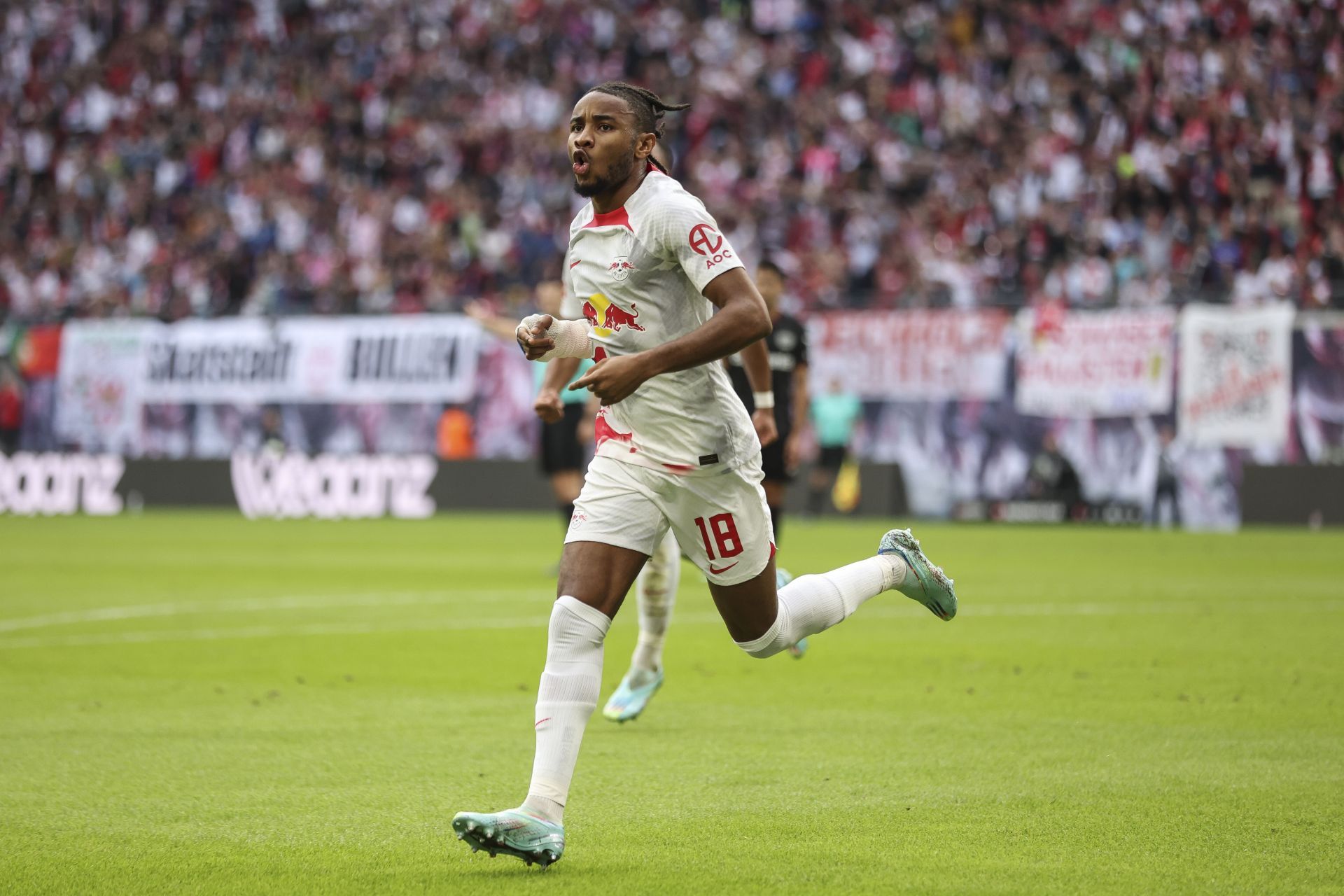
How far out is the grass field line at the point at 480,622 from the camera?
36.7 feet

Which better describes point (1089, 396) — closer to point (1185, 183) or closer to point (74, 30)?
point (1185, 183)

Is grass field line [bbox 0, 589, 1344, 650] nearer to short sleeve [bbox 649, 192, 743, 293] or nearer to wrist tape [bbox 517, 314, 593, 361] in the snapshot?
wrist tape [bbox 517, 314, 593, 361]

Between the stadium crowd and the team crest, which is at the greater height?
the stadium crowd

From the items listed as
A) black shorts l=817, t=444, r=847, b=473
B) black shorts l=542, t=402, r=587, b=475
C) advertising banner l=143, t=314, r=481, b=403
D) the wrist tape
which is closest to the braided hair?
the wrist tape

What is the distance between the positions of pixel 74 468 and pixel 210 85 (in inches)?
396

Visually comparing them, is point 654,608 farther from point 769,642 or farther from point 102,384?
point 102,384

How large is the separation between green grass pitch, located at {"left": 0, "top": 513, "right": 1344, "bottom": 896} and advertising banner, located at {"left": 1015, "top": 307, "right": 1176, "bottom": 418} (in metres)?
10.4

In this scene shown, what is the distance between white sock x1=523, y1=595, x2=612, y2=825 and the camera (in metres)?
4.93

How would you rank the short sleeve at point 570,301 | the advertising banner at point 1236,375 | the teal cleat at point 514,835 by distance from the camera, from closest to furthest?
1. the teal cleat at point 514,835
2. the short sleeve at point 570,301
3. the advertising banner at point 1236,375

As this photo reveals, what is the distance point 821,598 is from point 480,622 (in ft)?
21.9

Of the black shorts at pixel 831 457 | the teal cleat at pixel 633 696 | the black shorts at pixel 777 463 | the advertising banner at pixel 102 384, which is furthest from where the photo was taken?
the advertising banner at pixel 102 384

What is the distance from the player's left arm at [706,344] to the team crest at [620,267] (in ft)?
0.92

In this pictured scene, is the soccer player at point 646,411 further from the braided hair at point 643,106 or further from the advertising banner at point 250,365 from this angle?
the advertising banner at point 250,365

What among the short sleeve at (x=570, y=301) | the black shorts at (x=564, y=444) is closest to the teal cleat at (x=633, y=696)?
the short sleeve at (x=570, y=301)
